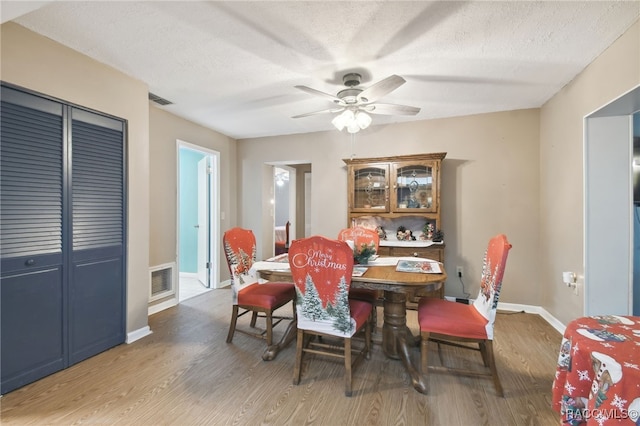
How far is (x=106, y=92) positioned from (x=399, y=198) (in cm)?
327

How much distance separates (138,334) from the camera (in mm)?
2682

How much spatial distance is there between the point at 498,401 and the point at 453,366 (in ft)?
1.38

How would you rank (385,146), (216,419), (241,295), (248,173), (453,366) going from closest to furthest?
(216,419), (453,366), (241,295), (385,146), (248,173)

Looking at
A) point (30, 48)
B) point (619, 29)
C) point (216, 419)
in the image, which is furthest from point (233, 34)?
point (619, 29)

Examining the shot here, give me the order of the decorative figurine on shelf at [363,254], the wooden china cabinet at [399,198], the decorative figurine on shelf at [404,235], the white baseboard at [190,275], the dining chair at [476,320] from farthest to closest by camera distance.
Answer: the white baseboard at [190,275] → the decorative figurine on shelf at [404,235] → the wooden china cabinet at [399,198] → the decorative figurine on shelf at [363,254] → the dining chair at [476,320]

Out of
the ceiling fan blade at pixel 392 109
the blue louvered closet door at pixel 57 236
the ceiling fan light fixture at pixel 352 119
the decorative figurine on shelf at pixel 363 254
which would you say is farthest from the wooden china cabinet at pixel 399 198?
the blue louvered closet door at pixel 57 236

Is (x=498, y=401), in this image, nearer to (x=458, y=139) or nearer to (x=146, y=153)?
(x=458, y=139)

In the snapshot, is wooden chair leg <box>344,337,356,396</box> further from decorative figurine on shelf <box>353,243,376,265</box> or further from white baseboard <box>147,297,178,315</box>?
white baseboard <box>147,297,178,315</box>

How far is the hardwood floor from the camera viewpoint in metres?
1.66

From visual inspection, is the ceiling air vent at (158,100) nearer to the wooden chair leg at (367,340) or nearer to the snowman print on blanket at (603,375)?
the wooden chair leg at (367,340)

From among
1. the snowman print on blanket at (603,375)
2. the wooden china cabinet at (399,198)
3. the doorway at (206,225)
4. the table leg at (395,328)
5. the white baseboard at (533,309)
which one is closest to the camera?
the snowman print on blanket at (603,375)

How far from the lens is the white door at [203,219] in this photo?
441cm

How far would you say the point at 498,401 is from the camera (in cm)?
180

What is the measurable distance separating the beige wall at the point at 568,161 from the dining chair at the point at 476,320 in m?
1.18
